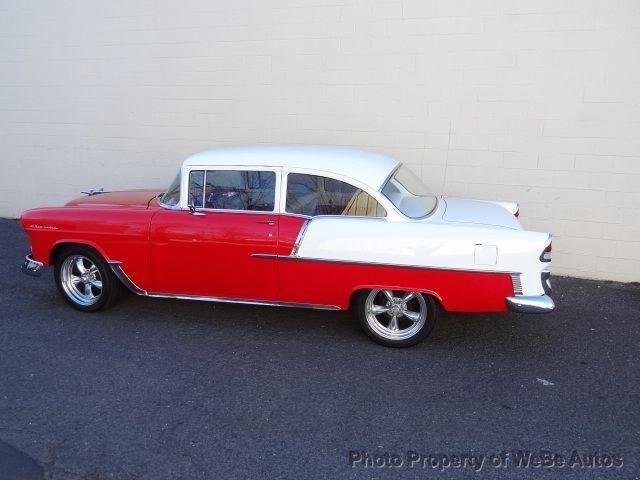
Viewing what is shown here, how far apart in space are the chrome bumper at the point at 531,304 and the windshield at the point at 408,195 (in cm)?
94

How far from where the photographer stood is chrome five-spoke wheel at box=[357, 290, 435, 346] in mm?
4172

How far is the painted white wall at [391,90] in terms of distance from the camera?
5.65 metres


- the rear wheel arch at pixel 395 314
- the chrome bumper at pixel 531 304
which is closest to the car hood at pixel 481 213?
the chrome bumper at pixel 531 304

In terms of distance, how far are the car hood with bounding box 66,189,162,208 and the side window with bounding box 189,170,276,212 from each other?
23.3 inches

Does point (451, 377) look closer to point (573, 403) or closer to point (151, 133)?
point (573, 403)

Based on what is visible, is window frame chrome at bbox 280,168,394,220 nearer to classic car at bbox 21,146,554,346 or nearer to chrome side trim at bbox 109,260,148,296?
classic car at bbox 21,146,554,346

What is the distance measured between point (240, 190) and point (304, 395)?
69.8 inches

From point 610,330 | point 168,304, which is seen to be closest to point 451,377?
point 610,330

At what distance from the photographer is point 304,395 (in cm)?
362

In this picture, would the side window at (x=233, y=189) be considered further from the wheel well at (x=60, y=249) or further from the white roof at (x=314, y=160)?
the wheel well at (x=60, y=249)

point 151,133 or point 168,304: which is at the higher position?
point 151,133

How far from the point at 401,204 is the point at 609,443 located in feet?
6.97

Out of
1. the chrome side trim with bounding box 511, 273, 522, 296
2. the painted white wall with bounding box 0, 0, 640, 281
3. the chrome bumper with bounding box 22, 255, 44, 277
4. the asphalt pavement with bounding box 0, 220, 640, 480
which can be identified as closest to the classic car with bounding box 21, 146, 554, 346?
the chrome side trim with bounding box 511, 273, 522, 296

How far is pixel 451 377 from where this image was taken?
3.86m
